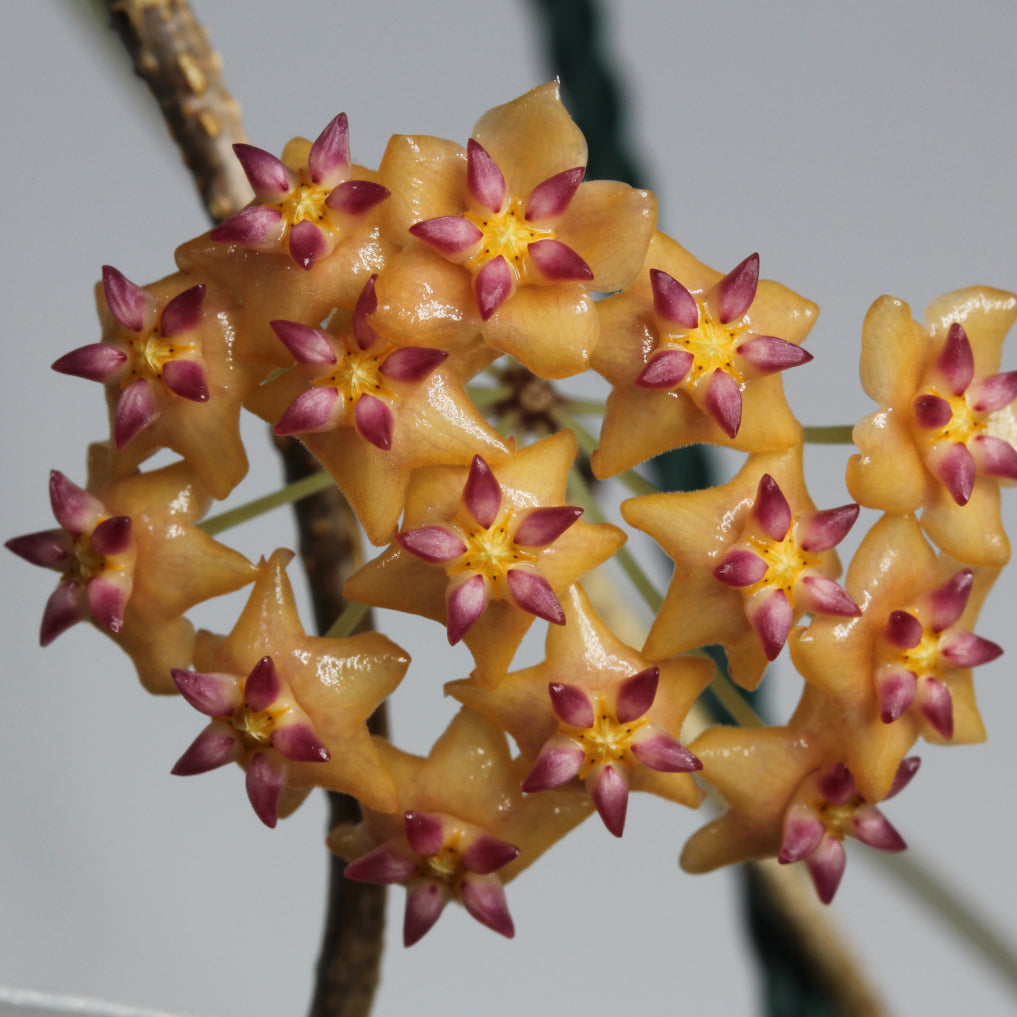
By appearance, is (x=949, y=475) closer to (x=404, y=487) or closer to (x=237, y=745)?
(x=404, y=487)

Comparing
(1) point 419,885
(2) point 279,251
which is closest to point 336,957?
(1) point 419,885

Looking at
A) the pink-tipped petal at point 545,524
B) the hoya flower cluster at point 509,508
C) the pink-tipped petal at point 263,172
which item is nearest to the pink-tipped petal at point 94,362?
the hoya flower cluster at point 509,508

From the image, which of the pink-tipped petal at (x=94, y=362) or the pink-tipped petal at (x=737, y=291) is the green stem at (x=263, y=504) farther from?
the pink-tipped petal at (x=737, y=291)

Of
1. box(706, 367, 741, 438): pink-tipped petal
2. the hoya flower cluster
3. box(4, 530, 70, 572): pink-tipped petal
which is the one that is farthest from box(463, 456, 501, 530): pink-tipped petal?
box(4, 530, 70, 572): pink-tipped petal

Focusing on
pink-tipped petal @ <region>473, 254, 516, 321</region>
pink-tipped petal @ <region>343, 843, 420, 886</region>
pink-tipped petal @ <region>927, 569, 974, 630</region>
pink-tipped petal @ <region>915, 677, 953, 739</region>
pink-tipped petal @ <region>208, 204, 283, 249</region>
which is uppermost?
pink-tipped petal @ <region>208, 204, 283, 249</region>

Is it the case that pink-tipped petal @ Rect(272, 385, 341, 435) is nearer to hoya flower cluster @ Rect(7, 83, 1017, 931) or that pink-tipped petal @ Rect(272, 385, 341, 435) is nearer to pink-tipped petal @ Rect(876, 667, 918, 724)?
hoya flower cluster @ Rect(7, 83, 1017, 931)

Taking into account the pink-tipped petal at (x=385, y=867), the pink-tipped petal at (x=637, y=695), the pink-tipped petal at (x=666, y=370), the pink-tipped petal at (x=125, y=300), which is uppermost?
the pink-tipped petal at (x=125, y=300)
